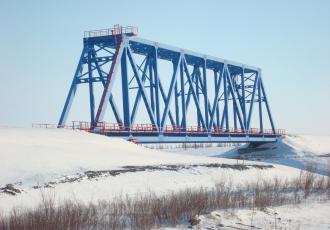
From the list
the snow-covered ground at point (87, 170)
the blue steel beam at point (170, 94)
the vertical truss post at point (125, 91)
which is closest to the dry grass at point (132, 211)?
the snow-covered ground at point (87, 170)

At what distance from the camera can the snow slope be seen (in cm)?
1738

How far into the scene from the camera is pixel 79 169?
20.3 metres

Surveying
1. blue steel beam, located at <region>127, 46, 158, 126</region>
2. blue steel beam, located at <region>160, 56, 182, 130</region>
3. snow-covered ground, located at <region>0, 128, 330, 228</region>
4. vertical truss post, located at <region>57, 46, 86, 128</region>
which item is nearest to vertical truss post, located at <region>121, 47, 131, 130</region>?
blue steel beam, located at <region>127, 46, 158, 126</region>

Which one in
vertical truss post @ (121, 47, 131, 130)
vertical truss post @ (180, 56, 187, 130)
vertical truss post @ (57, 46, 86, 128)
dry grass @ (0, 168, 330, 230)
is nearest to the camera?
dry grass @ (0, 168, 330, 230)

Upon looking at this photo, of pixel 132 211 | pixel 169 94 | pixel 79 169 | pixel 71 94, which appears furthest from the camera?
pixel 169 94

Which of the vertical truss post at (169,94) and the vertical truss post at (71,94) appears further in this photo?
the vertical truss post at (169,94)

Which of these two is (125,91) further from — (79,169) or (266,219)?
(266,219)

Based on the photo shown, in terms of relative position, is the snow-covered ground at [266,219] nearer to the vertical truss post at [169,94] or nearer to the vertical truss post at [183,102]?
the vertical truss post at [169,94]

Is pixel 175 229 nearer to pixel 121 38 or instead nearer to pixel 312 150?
pixel 121 38

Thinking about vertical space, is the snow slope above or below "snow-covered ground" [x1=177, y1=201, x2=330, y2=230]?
above

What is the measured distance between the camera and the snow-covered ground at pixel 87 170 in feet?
56.5

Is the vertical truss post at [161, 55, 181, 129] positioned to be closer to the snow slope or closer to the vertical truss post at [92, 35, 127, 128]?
the vertical truss post at [92, 35, 127, 128]

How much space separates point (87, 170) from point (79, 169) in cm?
34

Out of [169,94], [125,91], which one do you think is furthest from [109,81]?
[169,94]
